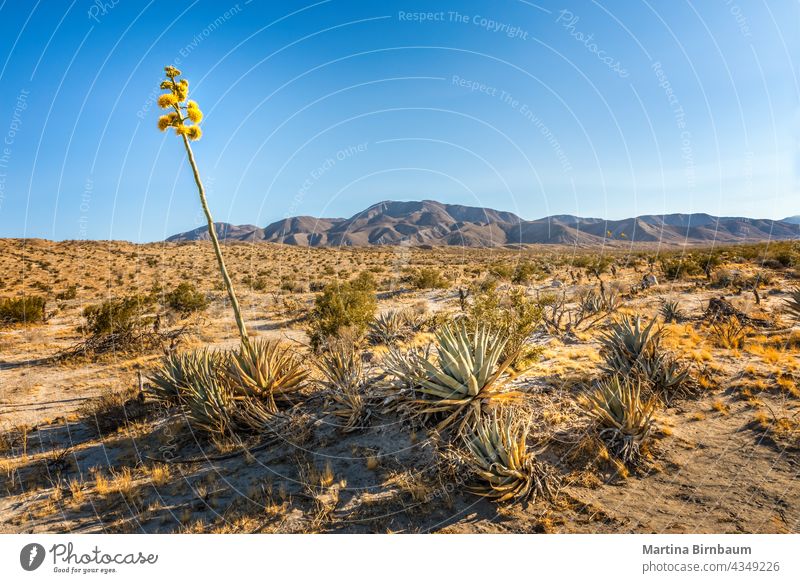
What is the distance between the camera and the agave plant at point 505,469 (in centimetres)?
427

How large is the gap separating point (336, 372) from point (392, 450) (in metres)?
1.67

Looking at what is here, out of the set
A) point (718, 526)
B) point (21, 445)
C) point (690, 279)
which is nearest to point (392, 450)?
point (718, 526)

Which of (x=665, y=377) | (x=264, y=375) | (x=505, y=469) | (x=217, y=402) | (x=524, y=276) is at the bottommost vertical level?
(x=505, y=469)

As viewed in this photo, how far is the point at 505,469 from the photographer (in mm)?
4273

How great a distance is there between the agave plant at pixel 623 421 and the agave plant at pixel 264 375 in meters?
4.78

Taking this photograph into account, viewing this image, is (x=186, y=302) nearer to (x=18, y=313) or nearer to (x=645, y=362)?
(x=18, y=313)

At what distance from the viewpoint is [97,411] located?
7035 mm

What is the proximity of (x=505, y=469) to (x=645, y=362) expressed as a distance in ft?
13.8

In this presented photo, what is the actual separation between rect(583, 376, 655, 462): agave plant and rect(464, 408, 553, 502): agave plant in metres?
1.25

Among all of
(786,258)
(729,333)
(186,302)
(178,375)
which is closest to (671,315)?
(729,333)

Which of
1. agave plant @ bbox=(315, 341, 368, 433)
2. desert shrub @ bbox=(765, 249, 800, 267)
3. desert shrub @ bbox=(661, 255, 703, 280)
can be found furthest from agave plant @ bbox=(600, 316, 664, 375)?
desert shrub @ bbox=(765, 249, 800, 267)

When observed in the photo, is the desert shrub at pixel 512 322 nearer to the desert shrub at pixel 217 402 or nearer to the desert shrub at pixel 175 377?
the desert shrub at pixel 217 402

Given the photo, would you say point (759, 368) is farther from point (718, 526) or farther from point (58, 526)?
point (58, 526)

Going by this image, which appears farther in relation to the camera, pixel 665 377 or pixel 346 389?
pixel 665 377
